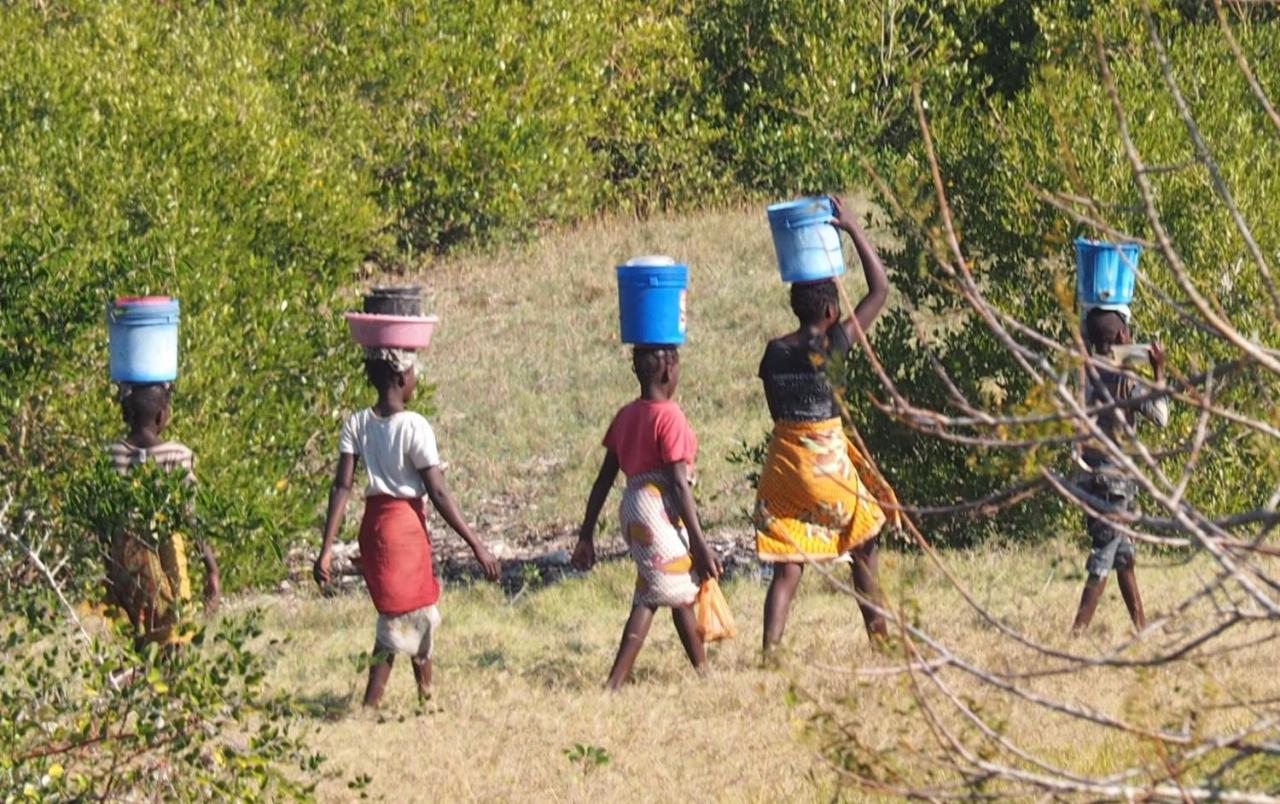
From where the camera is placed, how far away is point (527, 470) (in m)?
13.6

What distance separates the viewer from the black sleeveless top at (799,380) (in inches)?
288

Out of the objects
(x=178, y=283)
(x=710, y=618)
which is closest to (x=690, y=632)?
(x=710, y=618)

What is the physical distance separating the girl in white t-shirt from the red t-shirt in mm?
637

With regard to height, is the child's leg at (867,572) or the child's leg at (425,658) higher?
the child's leg at (867,572)

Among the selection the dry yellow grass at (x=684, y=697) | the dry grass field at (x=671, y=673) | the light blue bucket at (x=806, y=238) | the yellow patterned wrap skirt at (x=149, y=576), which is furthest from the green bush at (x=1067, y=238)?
the yellow patterned wrap skirt at (x=149, y=576)

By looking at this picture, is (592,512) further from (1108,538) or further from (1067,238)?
(1067,238)

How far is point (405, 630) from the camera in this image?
734 centimetres

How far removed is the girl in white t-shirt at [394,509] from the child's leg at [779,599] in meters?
1.03

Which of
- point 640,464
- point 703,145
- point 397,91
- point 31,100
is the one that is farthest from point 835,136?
point 640,464

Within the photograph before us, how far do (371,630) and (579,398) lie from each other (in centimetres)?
599

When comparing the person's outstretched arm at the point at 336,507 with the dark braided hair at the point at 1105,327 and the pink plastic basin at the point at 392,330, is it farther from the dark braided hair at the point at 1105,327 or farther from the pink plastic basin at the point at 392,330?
the dark braided hair at the point at 1105,327

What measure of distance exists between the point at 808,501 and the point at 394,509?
1519 millimetres

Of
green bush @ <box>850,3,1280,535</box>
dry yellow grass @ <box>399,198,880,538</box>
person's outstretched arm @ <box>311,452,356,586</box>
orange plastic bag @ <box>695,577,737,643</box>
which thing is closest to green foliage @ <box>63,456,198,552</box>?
person's outstretched arm @ <box>311,452,356,586</box>

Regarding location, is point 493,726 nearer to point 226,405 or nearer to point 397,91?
point 226,405
